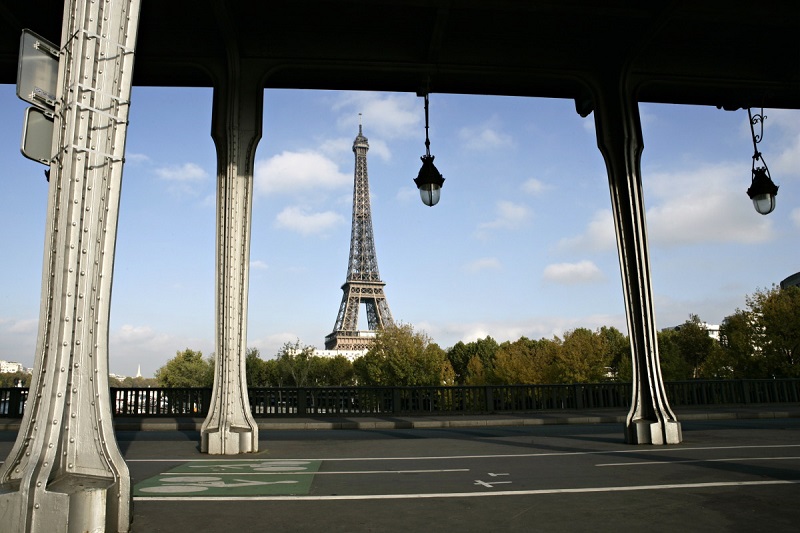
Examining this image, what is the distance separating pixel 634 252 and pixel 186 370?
96945mm

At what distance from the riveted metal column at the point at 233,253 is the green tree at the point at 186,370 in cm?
8482

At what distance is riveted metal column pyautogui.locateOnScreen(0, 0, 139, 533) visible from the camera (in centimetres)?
396

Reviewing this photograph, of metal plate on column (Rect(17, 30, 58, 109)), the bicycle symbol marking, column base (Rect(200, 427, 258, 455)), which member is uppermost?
metal plate on column (Rect(17, 30, 58, 109))

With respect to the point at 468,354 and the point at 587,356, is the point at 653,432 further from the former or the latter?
the point at 468,354

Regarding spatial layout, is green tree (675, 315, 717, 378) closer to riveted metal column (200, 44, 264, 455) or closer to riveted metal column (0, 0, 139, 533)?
riveted metal column (200, 44, 264, 455)

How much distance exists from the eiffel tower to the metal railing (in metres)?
84.3

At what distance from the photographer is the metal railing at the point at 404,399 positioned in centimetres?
1875

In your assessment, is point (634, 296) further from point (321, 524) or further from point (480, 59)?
point (321, 524)

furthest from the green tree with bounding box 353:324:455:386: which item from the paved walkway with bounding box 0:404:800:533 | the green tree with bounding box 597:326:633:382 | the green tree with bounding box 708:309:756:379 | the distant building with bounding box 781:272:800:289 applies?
the distant building with bounding box 781:272:800:289

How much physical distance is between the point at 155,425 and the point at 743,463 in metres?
13.5

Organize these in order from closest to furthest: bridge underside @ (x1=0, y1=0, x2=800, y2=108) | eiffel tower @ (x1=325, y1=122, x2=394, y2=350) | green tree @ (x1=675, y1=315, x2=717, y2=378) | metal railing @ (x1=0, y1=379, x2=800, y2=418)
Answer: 1. bridge underside @ (x1=0, y1=0, x2=800, y2=108)
2. metal railing @ (x1=0, y1=379, x2=800, y2=418)
3. green tree @ (x1=675, y1=315, x2=717, y2=378)
4. eiffel tower @ (x1=325, y1=122, x2=394, y2=350)

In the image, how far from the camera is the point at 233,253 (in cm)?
1029

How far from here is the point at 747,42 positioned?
1129 centimetres

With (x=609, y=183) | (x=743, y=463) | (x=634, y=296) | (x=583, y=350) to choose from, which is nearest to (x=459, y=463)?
(x=743, y=463)
